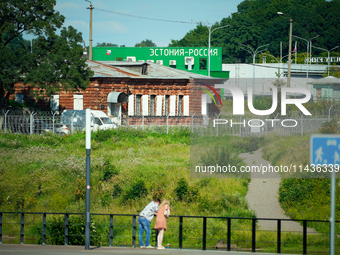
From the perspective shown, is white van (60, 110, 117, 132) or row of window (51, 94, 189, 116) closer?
white van (60, 110, 117, 132)

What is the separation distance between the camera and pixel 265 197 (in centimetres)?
2627

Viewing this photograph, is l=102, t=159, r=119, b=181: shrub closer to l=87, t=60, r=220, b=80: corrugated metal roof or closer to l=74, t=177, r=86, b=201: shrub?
l=74, t=177, r=86, b=201: shrub

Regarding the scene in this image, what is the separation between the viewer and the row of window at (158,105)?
45094 millimetres

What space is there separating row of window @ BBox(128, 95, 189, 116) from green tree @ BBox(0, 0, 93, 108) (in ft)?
20.8

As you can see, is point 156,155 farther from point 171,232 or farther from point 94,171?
point 171,232

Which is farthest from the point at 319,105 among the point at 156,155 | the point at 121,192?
the point at 121,192

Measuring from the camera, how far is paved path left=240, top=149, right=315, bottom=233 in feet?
77.7

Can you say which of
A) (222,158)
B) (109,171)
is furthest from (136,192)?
(222,158)

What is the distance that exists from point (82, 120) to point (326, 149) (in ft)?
96.3

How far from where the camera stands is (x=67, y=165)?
29.4 meters

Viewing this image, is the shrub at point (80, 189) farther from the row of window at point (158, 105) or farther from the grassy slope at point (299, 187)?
the row of window at point (158, 105)

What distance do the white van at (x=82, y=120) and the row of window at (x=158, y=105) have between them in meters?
6.65

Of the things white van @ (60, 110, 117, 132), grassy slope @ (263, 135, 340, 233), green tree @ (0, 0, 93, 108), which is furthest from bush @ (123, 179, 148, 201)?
green tree @ (0, 0, 93, 108)

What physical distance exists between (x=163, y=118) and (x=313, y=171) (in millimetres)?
19798
